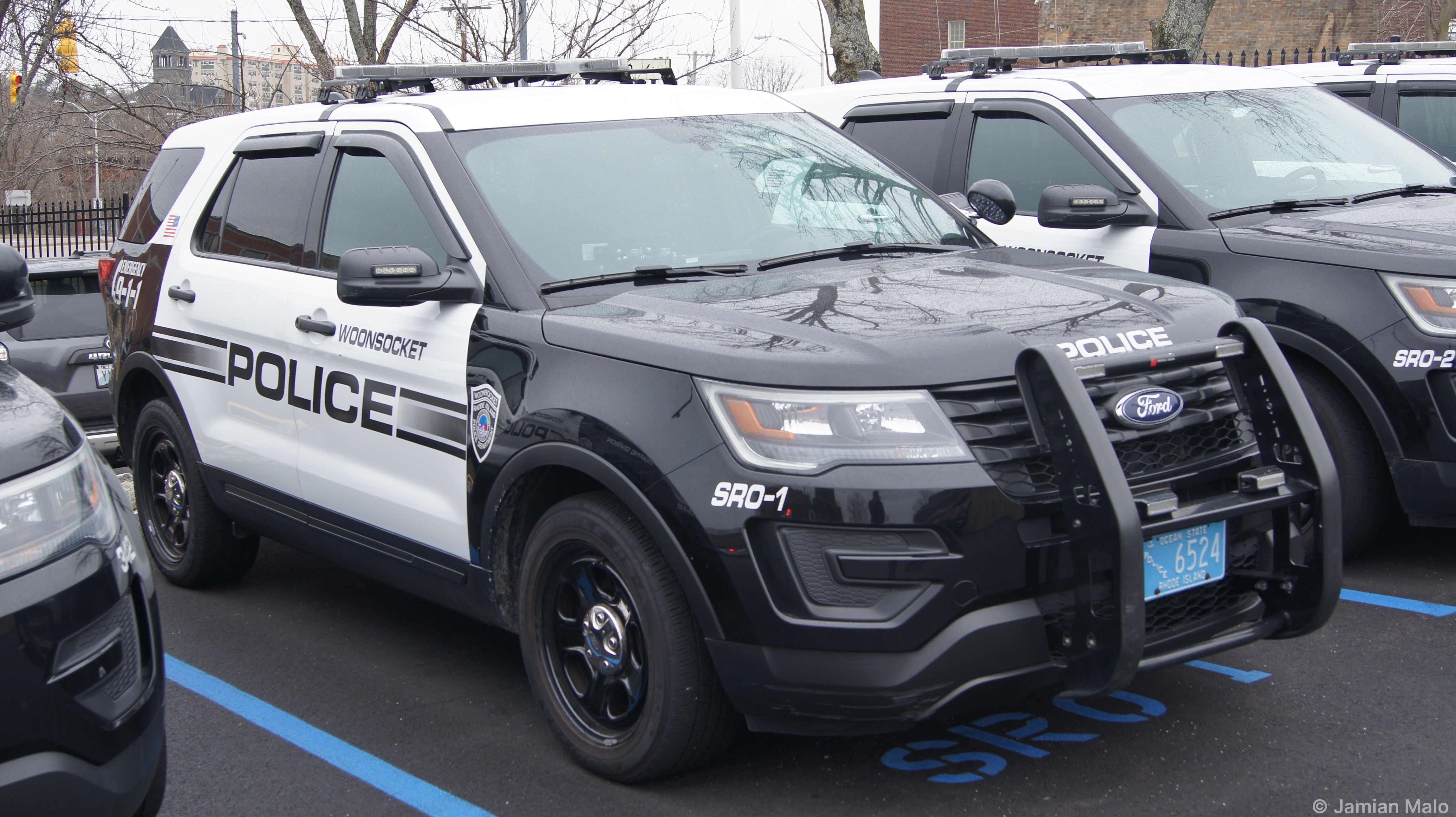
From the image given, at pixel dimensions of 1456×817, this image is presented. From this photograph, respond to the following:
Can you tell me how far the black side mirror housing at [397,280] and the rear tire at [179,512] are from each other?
73.2 inches

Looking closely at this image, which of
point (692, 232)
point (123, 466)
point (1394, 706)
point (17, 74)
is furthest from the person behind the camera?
point (17, 74)

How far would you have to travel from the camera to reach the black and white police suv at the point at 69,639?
8.04 ft

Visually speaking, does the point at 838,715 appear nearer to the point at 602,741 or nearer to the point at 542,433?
the point at 602,741

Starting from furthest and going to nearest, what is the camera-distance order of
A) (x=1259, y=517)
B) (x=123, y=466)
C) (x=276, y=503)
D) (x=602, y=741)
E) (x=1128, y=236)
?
(x=123, y=466) < (x=1128, y=236) < (x=276, y=503) < (x=602, y=741) < (x=1259, y=517)

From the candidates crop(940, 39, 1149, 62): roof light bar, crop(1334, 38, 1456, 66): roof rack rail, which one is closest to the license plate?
crop(940, 39, 1149, 62): roof light bar

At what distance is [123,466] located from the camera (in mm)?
9609

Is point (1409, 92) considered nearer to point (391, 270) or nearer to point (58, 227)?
point (391, 270)

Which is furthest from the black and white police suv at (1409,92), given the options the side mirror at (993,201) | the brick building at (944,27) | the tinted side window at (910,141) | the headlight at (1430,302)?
the brick building at (944,27)

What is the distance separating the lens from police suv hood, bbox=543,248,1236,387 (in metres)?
3.11

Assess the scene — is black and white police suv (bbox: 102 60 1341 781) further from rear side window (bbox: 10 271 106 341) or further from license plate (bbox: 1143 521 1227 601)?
rear side window (bbox: 10 271 106 341)

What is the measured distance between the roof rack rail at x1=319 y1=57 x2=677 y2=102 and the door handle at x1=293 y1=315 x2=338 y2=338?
958 mm

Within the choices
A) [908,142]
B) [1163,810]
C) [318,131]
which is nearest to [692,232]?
[318,131]

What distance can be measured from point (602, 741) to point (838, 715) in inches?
30.6

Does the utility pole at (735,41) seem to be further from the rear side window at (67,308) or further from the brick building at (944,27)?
the brick building at (944,27)
